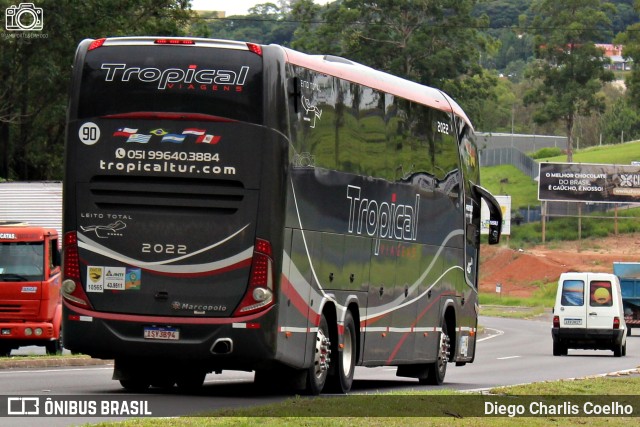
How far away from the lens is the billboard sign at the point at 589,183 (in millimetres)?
89000

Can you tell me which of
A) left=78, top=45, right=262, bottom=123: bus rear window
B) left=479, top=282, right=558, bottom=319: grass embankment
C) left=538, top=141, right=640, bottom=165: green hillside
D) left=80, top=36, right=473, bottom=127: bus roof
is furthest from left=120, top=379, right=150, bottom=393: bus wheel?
left=538, top=141, right=640, bottom=165: green hillside

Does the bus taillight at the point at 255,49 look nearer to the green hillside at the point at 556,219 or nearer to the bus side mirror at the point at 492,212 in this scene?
the bus side mirror at the point at 492,212

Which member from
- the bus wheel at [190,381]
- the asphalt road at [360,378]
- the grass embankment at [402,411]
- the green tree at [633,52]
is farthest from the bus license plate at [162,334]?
the green tree at [633,52]

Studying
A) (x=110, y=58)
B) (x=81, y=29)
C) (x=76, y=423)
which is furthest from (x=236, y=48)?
(x=81, y=29)

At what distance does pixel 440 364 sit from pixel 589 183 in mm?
68071

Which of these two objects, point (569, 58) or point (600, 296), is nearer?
point (600, 296)

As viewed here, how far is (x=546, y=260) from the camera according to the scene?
299ft

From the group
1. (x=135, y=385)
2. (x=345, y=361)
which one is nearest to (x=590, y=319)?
(x=345, y=361)

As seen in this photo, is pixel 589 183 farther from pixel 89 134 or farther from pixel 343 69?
pixel 89 134

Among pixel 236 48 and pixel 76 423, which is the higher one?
pixel 236 48

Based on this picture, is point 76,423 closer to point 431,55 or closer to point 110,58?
point 110,58

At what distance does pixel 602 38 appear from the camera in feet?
335

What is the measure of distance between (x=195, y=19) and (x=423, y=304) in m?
36.7

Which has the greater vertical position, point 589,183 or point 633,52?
point 633,52
